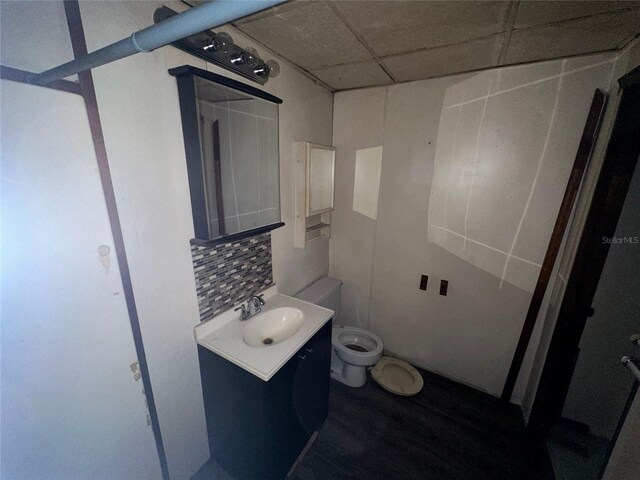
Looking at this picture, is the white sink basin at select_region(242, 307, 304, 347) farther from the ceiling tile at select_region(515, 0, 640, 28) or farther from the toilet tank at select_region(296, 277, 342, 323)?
the ceiling tile at select_region(515, 0, 640, 28)

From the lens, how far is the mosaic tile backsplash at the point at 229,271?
1.31 m

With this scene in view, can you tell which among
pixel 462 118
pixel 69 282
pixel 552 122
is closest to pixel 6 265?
pixel 69 282

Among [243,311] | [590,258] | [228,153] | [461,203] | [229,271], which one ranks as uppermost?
[228,153]

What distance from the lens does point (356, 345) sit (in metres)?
2.25

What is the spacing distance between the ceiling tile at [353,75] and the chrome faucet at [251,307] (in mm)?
1577

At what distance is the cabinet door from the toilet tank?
50 cm

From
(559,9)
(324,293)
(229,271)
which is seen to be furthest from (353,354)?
(559,9)

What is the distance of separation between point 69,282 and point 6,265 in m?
0.16

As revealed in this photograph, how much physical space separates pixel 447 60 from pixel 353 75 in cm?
60

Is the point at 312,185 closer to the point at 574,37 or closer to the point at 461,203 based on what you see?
the point at 461,203

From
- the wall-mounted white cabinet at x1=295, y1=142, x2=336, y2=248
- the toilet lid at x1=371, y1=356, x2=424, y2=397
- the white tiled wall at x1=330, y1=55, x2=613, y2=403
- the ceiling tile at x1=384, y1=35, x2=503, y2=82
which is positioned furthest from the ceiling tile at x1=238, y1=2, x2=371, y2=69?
the toilet lid at x1=371, y1=356, x2=424, y2=397

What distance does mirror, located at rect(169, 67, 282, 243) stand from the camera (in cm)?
109

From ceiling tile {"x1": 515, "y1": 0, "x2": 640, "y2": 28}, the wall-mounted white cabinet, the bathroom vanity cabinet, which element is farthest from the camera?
the wall-mounted white cabinet

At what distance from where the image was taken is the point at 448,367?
214 cm
